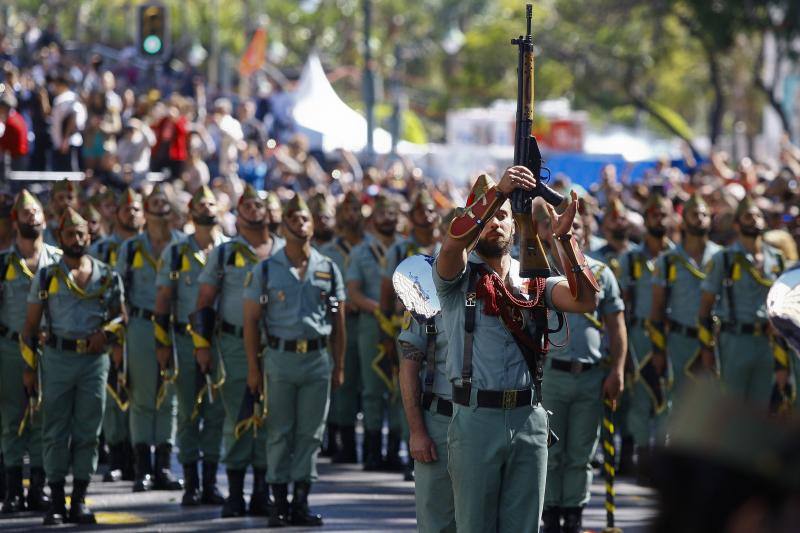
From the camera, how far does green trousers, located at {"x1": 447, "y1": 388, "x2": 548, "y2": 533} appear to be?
646 cm

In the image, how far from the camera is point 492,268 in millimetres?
6641

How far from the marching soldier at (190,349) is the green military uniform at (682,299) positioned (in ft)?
11.2

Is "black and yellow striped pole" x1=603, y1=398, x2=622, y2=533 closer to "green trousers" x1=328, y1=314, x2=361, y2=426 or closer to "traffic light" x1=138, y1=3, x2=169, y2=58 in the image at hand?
"green trousers" x1=328, y1=314, x2=361, y2=426

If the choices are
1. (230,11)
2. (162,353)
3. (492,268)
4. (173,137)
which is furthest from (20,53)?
(230,11)

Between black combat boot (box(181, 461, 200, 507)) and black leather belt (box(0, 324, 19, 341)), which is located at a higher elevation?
black leather belt (box(0, 324, 19, 341))

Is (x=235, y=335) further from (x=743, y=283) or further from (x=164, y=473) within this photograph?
(x=743, y=283)

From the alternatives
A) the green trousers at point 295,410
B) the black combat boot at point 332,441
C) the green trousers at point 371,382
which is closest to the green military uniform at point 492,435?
the green trousers at point 295,410

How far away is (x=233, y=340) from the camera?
10.8 metres

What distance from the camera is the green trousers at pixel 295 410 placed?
10.1m

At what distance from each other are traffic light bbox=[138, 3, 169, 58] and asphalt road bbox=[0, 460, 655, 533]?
403 inches

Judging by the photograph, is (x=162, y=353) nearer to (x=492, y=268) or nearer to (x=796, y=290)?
(x=492, y=268)

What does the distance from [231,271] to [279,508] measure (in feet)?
5.36

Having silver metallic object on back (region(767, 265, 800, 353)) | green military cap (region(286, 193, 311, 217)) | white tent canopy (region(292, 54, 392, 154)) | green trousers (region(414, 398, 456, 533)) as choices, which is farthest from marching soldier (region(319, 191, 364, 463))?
white tent canopy (region(292, 54, 392, 154))

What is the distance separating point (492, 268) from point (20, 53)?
2905 centimetres
